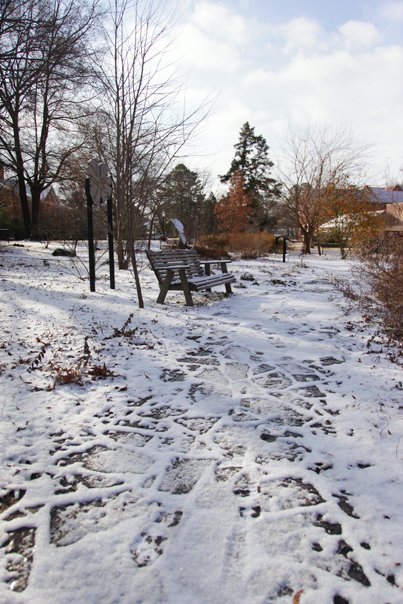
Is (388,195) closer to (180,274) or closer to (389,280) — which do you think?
(389,280)

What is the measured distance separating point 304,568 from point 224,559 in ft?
1.05

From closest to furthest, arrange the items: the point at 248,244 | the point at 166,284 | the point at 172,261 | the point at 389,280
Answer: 1. the point at 389,280
2. the point at 166,284
3. the point at 172,261
4. the point at 248,244

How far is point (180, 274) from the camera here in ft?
20.7

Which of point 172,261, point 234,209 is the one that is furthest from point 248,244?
point 234,209

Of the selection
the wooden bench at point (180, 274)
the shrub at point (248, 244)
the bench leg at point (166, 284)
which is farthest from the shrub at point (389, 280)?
the shrub at point (248, 244)

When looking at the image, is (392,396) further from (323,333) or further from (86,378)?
(86,378)

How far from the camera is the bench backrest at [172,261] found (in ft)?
21.5

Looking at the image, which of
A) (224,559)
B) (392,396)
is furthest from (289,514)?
(392,396)

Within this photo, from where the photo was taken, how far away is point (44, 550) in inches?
64.0

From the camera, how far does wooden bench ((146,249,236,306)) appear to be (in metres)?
6.38

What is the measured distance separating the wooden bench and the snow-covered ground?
5.94 ft

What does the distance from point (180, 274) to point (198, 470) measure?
437 centimetres

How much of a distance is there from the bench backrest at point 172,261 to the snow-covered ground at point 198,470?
6.69 feet

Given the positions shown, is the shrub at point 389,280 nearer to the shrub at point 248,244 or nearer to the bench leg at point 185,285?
the bench leg at point 185,285
